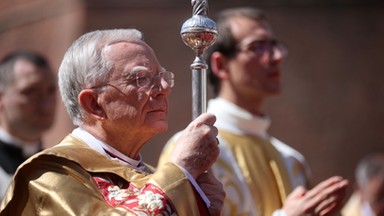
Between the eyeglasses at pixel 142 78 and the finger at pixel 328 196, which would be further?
the finger at pixel 328 196

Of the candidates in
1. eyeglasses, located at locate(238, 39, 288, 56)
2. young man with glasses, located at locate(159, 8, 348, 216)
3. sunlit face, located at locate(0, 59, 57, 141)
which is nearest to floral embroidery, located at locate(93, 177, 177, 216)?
young man with glasses, located at locate(159, 8, 348, 216)

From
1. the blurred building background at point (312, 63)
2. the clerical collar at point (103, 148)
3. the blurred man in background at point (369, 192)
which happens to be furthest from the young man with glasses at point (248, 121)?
the blurred building background at point (312, 63)

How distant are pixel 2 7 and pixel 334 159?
3.91m

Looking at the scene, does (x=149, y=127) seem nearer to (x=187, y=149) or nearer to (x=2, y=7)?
(x=187, y=149)

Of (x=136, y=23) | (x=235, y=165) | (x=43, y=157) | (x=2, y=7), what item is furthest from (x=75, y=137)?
(x=2, y=7)

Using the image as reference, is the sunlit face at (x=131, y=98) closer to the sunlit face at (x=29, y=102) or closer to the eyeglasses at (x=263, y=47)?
the eyeglasses at (x=263, y=47)

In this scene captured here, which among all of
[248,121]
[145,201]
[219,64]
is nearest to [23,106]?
[219,64]

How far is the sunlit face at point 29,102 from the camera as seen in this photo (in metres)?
6.52

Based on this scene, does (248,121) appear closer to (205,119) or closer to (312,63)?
(205,119)

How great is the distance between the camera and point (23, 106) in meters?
6.53

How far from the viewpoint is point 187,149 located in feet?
12.5

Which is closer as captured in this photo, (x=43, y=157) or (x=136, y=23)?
(x=43, y=157)

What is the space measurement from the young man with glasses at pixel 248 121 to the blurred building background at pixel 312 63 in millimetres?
3772

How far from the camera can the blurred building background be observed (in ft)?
33.6
